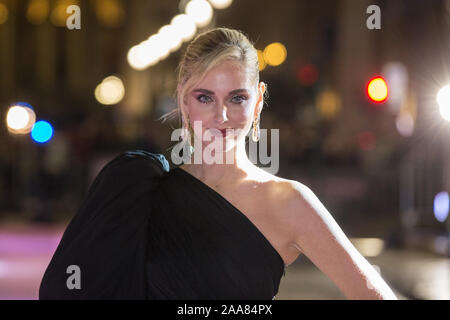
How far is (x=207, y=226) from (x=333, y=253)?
39 cm

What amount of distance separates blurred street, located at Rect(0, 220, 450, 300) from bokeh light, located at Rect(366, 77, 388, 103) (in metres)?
2.74

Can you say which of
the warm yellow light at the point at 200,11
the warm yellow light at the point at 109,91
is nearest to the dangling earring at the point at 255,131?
the warm yellow light at the point at 200,11

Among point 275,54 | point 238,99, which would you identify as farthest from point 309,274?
point 275,54

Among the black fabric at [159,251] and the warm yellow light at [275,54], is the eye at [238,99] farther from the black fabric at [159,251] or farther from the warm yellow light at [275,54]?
the warm yellow light at [275,54]

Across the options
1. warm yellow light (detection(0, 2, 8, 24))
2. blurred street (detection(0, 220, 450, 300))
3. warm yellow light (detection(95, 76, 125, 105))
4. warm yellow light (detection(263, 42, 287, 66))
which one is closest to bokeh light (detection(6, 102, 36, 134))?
blurred street (detection(0, 220, 450, 300))

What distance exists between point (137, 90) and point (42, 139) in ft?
102

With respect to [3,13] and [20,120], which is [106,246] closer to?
[20,120]

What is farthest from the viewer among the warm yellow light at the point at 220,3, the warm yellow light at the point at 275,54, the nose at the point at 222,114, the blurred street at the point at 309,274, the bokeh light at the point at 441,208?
the warm yellow light at the point at 275,54

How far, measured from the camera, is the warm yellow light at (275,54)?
1678 inches

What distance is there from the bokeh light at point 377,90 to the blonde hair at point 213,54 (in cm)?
1175

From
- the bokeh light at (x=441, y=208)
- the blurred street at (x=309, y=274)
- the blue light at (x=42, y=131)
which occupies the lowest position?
the blurred street at (x=309, y=274)

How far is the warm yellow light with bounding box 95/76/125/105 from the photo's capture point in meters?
47.3
